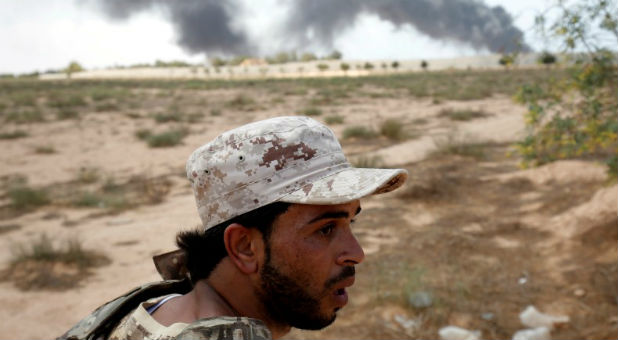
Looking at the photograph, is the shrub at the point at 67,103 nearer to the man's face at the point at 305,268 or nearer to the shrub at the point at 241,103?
the shrub at the point at 241,103

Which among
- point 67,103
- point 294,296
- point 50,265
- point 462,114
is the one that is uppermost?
point 67,103

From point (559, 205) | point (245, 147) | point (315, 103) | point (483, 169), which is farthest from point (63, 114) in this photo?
point (245, 147)

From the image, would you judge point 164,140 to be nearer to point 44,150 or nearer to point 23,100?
point 44,150

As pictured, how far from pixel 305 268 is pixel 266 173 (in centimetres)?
25

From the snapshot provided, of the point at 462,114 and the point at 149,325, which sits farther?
the point at 462,114

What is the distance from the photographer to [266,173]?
116 cm

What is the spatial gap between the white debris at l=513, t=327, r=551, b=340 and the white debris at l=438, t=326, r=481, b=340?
0.24m

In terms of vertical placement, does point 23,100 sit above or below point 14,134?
above

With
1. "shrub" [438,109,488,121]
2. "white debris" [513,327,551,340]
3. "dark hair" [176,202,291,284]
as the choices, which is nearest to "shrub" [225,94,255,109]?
"shrub" [438,109,488,121]

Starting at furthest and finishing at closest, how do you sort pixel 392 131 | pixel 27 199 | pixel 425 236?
pixel 392 131, pixel 27 199, pixel 425 236

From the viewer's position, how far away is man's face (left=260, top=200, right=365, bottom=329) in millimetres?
1166

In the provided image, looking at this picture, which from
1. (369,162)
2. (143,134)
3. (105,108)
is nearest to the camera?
(369,162)

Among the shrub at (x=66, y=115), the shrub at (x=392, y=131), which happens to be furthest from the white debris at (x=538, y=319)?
the shrub at (x=66, y=115)

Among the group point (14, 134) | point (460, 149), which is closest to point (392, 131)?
point (460, 149)
